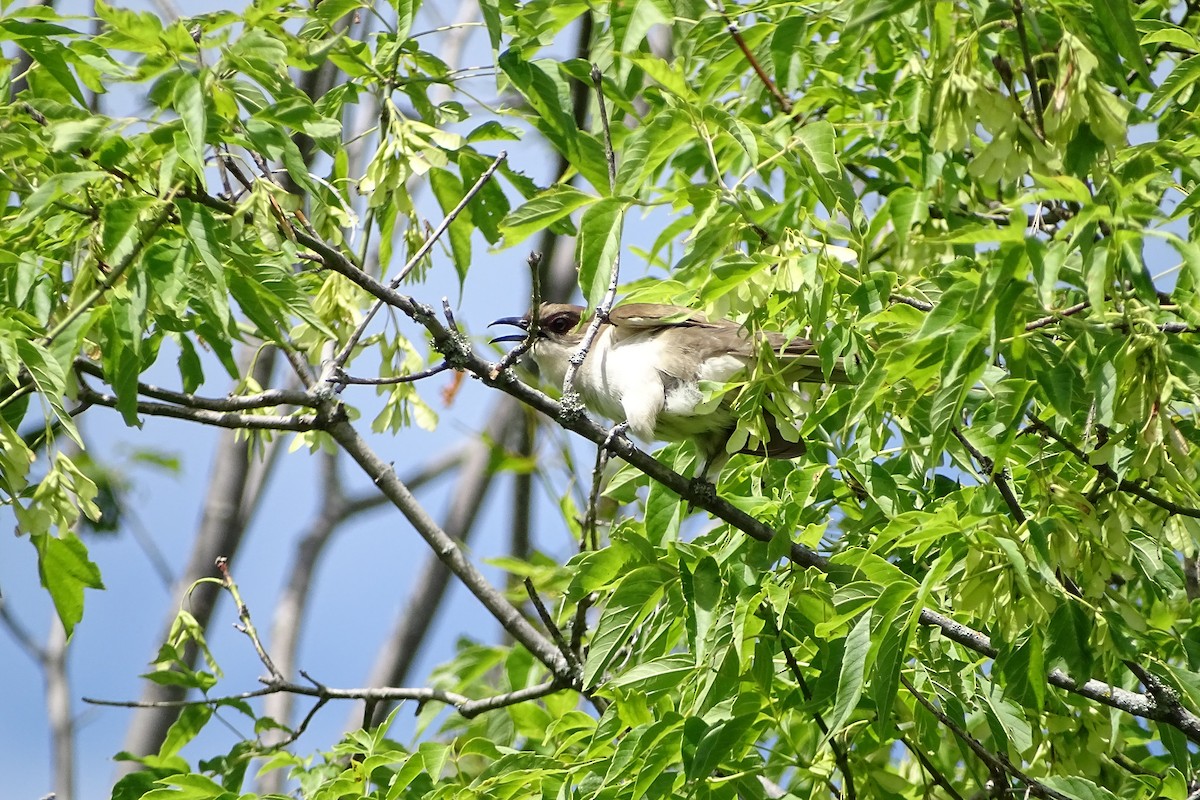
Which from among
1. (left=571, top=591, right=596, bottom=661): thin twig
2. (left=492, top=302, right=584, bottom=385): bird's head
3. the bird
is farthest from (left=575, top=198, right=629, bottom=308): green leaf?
(left=492, top=302, right=584, bottom=385): bird's head

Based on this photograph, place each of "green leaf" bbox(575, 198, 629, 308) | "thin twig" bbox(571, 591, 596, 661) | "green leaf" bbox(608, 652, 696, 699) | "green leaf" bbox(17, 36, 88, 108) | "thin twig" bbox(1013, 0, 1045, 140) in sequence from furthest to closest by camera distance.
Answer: "thin twig" bbox(571, 591, 596, 661), "green leaf" bbox(17, 36, 88, 108), "green leaf" bbox(608, 652, 696, 699), "green leaf" bbox(575, 198, 629, 308), "thin twig" bbox(1013, 0, 1045, 140)

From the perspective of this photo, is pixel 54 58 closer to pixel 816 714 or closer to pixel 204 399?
pixel 204 399

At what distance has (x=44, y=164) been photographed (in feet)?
10.8

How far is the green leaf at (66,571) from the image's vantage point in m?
3.10

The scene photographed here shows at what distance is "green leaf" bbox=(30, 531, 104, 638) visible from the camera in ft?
10.2

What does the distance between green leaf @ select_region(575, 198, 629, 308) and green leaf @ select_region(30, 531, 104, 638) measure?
61.3 inches

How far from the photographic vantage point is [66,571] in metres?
3.14

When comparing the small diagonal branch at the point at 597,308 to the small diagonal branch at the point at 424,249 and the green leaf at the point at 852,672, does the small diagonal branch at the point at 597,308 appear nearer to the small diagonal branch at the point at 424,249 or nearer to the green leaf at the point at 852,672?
the small diagonal branch at the point at 424,249

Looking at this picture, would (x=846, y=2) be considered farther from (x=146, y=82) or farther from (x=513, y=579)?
(x=513, y=579)

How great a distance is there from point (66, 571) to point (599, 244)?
171 cm

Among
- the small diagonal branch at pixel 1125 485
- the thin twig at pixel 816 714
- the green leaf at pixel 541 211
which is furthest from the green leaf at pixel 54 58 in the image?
the small diagonal branch at pixel 1125 485

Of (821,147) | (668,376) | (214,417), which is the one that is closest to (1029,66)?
(821,147)

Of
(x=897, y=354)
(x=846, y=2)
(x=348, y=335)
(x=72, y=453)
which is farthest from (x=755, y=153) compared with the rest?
(x=72, y=453)

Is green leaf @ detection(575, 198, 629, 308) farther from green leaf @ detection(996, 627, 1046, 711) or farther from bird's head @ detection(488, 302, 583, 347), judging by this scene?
bird's head @ detection(488, 302, 583, 347)
